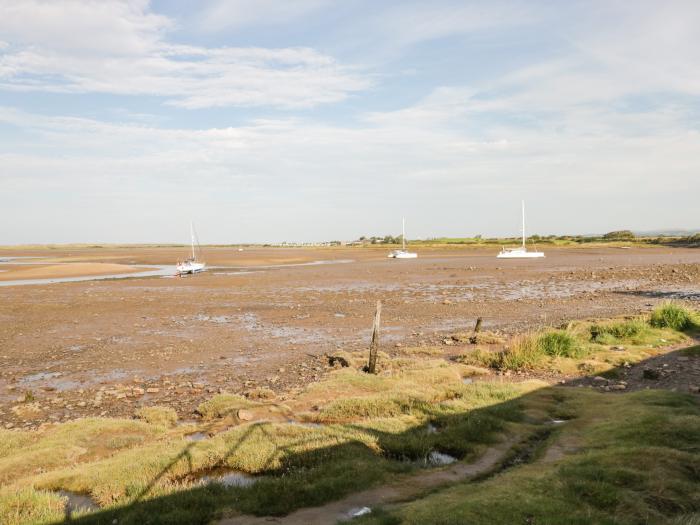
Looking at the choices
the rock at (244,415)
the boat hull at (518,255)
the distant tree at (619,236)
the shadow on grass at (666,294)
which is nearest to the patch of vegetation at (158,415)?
the rock at (244,415)

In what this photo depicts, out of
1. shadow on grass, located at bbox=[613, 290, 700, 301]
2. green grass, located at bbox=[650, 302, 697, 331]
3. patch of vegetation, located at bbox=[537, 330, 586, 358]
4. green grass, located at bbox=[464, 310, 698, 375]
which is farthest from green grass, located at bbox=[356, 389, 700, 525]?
shadow on grass, located at bbox=[613, 290, 700, 301]

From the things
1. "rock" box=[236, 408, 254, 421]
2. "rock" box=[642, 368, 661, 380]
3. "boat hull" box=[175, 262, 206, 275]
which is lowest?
"rock" box=[236, 408, 254, 421]

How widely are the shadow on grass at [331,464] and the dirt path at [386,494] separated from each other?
0.18m

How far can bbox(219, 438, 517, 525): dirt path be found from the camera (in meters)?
8.29

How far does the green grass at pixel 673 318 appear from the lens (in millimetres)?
22828

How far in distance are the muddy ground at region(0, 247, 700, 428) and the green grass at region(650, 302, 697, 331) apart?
5.12 m

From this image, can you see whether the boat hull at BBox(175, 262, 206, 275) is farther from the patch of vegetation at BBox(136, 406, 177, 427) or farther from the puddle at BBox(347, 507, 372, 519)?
the puddle at BBox(347, 507, 372, 519)

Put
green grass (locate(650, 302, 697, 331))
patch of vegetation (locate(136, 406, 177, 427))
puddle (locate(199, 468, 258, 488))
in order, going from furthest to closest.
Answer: green grass (locate(650, 302, 697, 331)), patch of vegetation (locate(136, 406, 177, 427)), puddle (locate(199, 468, 258, 488))

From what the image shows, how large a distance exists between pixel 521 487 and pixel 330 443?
4.30 meters

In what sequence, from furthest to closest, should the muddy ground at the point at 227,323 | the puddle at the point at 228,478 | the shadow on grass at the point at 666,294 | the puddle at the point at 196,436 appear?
the shadow on grass at the point at 666,294, the muddy ground at the point at 227,323, the puddle at the point at 196,436, the puddle at the point at 228,478

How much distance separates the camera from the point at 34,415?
48.5 feet

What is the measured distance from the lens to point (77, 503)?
30.7 feet

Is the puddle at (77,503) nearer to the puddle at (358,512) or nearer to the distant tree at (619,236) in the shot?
the puddle at (358,512)

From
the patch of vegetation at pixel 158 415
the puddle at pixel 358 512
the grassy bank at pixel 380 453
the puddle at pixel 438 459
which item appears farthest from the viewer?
the patch of vegetation at pixel 158 415
